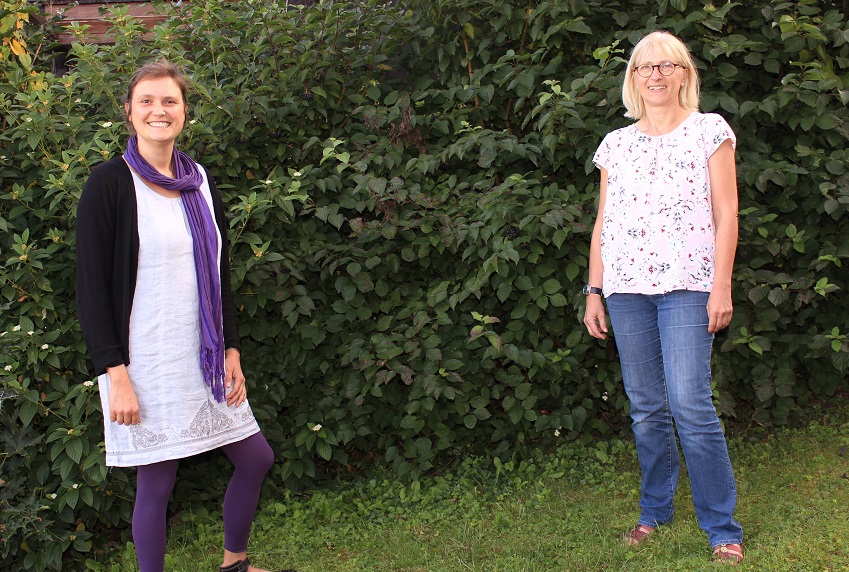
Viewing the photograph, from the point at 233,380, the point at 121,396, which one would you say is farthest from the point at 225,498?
the point at 121,396

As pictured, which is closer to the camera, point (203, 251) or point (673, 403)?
point (203, 251)

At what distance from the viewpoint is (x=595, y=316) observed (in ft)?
11.7

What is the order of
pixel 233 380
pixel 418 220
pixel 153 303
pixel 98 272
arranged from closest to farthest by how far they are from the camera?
pixel 98 272 < pixel 153 303 < pixel 233 380 < pixel 418 220

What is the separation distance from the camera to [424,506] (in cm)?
421

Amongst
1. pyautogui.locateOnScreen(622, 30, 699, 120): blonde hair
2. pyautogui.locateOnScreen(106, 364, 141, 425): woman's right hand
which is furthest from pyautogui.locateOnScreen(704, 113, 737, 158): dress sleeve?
pyautogui.locateOnScreen(106, 364, 141, 425): woman's right hand

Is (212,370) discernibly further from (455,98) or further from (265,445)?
(455,98)

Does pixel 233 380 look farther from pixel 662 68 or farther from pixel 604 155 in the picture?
pixel 662 68

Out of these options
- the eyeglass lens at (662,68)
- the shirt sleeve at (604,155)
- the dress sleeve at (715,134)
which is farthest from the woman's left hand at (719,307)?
the eyeglass lens at (662,68)

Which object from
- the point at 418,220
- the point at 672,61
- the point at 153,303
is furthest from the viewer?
the point at 418,220

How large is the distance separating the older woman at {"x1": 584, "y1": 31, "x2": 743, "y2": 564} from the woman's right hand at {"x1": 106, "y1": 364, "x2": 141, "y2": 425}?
1803 mm

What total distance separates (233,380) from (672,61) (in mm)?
2057

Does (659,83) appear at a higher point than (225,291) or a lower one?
higher

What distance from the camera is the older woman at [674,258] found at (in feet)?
10.3

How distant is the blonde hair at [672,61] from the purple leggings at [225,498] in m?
1.98
